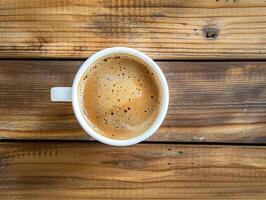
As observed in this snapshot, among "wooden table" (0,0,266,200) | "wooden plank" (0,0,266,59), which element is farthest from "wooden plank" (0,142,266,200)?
"wooden plank" (0,0,266,59)

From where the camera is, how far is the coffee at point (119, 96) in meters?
0.91

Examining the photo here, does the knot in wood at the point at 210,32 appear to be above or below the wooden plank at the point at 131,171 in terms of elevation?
above

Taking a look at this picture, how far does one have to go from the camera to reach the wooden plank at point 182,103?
939mm

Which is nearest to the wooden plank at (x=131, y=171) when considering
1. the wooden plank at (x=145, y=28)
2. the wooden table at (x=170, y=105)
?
the wooden table at (x=170, y=105)

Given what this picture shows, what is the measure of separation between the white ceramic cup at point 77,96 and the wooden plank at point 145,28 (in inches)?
2.0

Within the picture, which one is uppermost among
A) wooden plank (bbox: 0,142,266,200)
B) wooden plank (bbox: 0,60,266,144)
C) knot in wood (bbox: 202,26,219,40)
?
knot in wood (bbox: 202,26,219,40)

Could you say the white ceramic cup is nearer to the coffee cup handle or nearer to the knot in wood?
the coffee cup handle

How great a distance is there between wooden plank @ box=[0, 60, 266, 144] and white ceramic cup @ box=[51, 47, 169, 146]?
0.05 meters

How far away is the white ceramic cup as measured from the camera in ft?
2.91

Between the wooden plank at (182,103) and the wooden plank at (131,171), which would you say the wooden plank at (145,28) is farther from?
the wooden plank at (131,171)

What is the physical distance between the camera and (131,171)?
941mm

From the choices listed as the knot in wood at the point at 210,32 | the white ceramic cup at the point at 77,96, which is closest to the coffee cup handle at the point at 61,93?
the white ceramic cup at the point at 77,96

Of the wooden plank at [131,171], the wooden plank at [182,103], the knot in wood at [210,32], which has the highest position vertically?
the knot in wood at [210,32]

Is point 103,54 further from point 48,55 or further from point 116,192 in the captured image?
point 116,192
